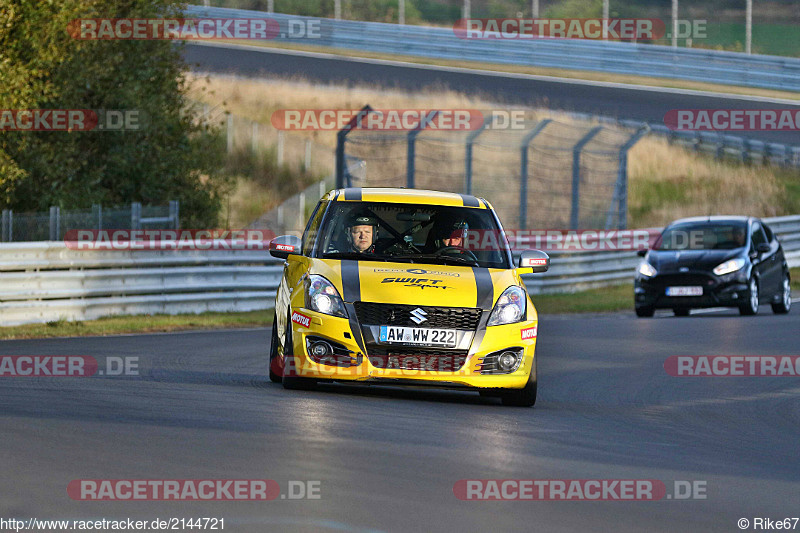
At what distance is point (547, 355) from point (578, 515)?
28.5 ft

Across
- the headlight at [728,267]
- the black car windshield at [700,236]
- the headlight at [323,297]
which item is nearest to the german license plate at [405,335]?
the headlight at [323,297]

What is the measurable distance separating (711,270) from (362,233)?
10.9 meters

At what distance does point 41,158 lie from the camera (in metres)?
22.9

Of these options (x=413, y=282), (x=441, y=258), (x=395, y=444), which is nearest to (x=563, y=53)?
(x=441, y=258)

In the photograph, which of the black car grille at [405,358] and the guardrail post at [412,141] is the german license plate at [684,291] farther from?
the black car grille at [405,358]

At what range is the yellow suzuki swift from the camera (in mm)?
10023

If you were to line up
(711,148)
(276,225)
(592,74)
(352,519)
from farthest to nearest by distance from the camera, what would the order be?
(592,74) < (711,148) < (276,225) < (352,519)

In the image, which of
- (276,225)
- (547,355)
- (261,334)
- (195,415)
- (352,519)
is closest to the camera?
(352,519)

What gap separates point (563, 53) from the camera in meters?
41.5

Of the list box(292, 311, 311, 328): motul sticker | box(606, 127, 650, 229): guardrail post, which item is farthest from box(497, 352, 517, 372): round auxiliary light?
box(606, 127, 650, 229): guardrail post

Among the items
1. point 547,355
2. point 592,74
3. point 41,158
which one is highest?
point 592,74

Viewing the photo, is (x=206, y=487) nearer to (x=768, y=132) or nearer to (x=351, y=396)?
(x=351, y=396)

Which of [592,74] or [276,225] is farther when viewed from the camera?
[592,74]

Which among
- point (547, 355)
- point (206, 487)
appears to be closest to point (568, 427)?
point (206, 487)
